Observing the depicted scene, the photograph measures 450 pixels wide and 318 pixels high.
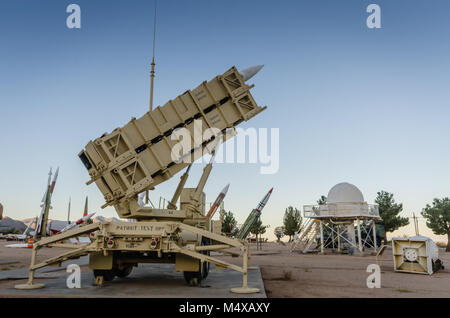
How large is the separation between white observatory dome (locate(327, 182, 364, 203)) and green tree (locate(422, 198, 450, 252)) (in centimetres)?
1500

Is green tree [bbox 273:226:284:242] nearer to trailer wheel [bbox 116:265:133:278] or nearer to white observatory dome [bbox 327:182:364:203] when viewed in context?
white observatory dome [bbox 327:182:364:203]

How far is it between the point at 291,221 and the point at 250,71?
5149cm

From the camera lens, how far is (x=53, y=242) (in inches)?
347

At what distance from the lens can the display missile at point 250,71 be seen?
10226 millimetres

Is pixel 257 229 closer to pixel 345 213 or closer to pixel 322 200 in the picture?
pixel 322 200

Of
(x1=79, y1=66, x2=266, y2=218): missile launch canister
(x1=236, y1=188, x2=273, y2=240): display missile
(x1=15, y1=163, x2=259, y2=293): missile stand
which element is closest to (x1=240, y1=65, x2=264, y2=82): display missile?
(x1=79, y1=66, x2=266, y2=218): missile launch canister

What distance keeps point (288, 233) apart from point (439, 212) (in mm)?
24958

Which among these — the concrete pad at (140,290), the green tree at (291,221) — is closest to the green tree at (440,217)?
the green tree at (291,221)

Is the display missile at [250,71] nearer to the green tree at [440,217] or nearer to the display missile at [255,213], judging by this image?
the display missile at [255,213]

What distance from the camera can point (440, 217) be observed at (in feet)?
126

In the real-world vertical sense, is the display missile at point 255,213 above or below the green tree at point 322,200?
below

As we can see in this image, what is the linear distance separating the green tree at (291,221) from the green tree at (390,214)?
16.2m
